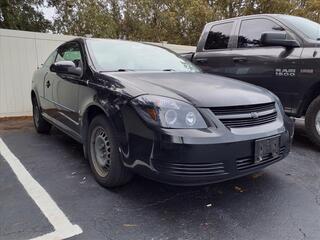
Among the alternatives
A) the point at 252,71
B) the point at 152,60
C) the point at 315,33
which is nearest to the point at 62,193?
the point at 152,60

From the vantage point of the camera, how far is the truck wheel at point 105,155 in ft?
9.97

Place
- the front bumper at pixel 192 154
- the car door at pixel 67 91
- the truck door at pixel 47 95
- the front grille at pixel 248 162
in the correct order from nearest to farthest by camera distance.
Answer: the front bumper at pixel 192 154 < the front grille at pixel 248 162 < the car door at pixel 67 91 < the truck door at pixel 47 95

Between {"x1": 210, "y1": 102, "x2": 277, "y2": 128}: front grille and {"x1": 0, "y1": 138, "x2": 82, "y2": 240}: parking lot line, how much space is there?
1.44 metres

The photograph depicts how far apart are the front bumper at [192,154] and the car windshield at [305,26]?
8.44 feet

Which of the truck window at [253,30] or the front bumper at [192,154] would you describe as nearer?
the front bumper at [192,154]

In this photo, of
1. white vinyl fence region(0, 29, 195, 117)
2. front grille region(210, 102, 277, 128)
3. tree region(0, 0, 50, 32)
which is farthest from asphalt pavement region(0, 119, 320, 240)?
tree region(0, 0, 50, 32)

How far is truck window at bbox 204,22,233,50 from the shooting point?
5660mm

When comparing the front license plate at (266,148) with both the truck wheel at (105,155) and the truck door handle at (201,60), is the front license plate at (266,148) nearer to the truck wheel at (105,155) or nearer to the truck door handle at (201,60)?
the truck wheel at (105,155)

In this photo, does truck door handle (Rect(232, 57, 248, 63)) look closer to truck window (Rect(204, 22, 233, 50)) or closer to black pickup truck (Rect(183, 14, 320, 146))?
black pickup truck (Rect(183, 14, 320, 146))

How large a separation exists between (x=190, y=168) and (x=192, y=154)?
12 centimetres

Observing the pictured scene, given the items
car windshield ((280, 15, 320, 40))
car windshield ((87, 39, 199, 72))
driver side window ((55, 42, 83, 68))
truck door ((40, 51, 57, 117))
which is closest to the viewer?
car windshield ((87, 39, 199, 72))

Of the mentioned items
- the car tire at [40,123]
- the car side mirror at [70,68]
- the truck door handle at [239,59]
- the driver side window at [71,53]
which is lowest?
the car tire at [40,123]

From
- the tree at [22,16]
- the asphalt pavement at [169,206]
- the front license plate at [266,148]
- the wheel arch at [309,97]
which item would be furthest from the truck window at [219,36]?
the tree at [22,16]

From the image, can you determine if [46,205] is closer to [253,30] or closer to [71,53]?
[71,53]
